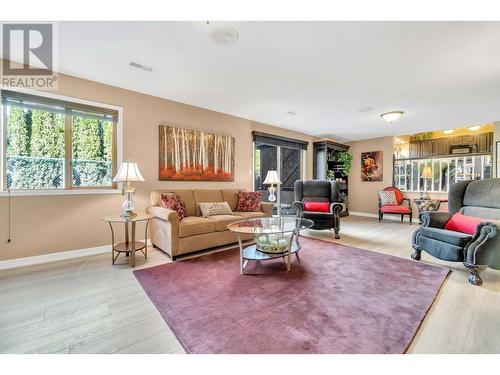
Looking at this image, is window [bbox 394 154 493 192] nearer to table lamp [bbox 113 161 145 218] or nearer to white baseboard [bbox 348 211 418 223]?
white baseboard [bbox 348 211 418 223]

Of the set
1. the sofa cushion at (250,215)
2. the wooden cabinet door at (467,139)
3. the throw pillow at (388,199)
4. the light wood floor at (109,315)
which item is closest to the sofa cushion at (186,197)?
the sofa cushion at (250,215)

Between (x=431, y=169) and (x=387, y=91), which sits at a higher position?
(x=387, y=91)

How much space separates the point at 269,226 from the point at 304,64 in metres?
2.03

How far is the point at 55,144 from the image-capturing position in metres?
2.97

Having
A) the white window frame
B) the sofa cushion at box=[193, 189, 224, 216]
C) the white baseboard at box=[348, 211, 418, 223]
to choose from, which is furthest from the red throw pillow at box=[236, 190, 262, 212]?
the white baseboard at box=[348, 211, 418, 223]

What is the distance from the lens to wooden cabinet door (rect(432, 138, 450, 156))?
702cm

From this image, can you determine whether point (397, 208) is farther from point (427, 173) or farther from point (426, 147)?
point (426, 147)

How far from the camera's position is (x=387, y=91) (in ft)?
11.3

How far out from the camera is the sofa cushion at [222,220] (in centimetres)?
331

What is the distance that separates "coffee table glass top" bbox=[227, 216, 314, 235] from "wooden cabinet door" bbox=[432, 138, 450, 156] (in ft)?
21.7

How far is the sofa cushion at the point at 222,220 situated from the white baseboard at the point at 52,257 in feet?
5.28
